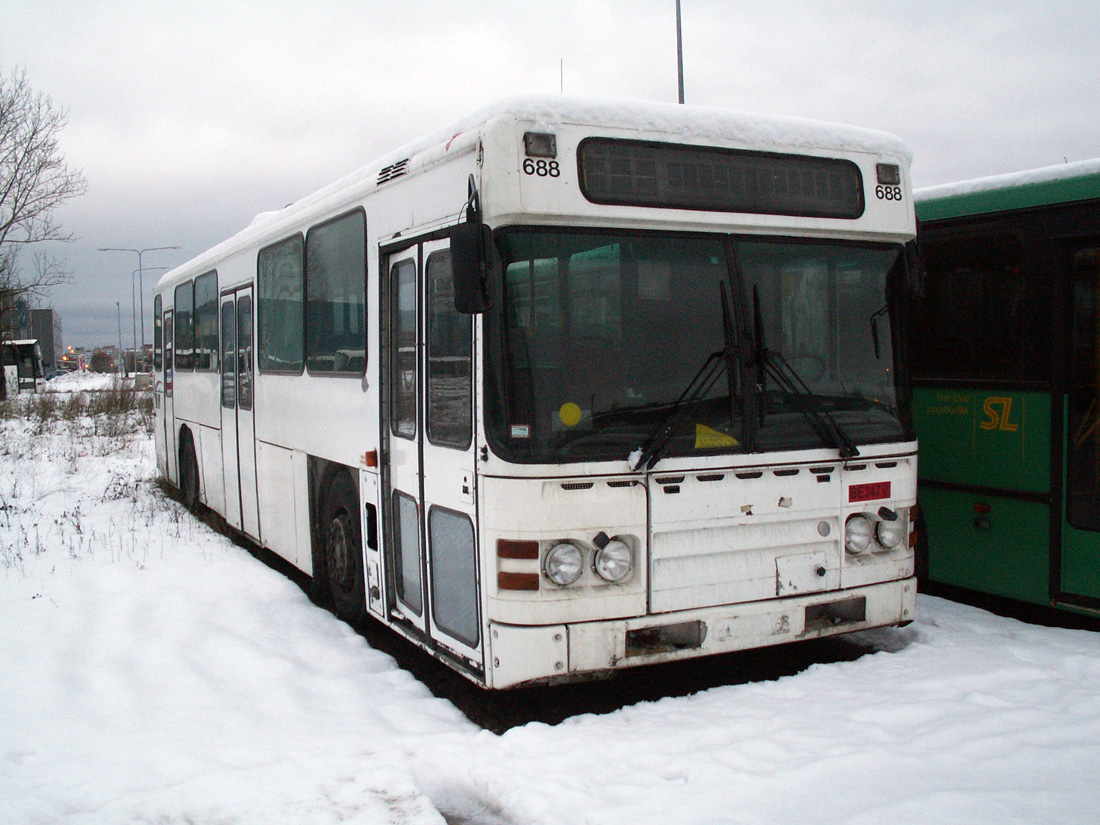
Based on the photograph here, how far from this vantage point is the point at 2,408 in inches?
1337

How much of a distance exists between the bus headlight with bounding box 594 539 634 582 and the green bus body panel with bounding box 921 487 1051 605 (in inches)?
124

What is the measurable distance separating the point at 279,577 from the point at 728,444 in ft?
14.9

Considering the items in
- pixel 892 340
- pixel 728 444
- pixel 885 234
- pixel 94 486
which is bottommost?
pixel 94 486

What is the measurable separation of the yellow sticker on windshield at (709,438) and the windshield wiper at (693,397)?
9 centimetres

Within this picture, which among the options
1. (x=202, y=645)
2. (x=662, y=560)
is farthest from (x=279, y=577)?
(x=662, y=560)

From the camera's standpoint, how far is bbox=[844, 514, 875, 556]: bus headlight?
519 centimetres

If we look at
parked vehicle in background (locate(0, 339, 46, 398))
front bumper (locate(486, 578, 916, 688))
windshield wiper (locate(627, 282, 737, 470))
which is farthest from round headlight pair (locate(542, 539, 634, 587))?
parked vehicle in background (locate(0, 339, 46, 398))

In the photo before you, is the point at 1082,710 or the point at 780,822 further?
the point at 1082,710

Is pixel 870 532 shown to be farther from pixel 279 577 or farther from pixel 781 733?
pixel 279 577

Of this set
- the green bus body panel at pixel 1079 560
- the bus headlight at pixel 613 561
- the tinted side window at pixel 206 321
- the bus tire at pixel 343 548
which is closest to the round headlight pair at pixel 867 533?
the bus headlight at pixel 613 561

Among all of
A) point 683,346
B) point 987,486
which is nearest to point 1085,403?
point 987,486

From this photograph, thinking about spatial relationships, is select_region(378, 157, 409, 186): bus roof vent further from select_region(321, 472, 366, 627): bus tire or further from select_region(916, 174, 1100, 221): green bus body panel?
select_region(916, 174, 1100, 221): green bus body panel

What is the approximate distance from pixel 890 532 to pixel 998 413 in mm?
1773

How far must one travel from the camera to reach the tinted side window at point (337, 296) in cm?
616
